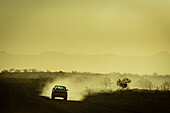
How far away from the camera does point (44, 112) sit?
21.1m

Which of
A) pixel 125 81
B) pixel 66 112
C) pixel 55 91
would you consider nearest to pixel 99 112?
pixel 66 112

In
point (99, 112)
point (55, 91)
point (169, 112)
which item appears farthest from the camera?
point (55, 91)

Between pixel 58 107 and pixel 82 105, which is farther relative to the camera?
pixel 82 105

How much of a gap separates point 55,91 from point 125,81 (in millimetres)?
32553

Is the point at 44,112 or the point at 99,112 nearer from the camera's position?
the point at 44,112

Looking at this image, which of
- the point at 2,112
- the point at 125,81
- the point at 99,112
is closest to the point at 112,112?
the point at 99,112

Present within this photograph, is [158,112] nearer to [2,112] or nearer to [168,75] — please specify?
[2,112]

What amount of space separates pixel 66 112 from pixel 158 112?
760cm

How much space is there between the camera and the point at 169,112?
25.6 meters

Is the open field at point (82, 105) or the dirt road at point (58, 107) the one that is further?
the open field at point (82, 105)

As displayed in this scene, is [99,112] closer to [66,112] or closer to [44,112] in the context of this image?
[66,112]

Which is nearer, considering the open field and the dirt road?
the dirt road

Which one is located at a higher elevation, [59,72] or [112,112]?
[59,72]

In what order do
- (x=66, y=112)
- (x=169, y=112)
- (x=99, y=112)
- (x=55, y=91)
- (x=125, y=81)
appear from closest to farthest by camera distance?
(x=66, y=112) < (x=99, y=112) < (x=169, y=112) < (x=55, y=91) < (x=125, y=81)
